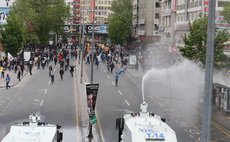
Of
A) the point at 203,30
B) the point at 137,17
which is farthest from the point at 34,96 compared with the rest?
the point at 137,17

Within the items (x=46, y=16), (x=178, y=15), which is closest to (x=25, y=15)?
(x=46, y=16)

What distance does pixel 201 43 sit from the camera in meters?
47.3

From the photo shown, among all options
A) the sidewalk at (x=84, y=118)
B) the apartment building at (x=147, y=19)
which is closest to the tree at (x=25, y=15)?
the apartment building at (x=147, y=19)

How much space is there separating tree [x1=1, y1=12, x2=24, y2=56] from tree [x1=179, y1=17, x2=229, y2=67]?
3476 centimetres

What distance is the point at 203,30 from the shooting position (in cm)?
4672

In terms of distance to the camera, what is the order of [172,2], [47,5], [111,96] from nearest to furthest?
1. [111,96]
2. [172,2]
3. [47,5]

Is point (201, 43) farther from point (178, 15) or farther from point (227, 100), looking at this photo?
point (178, 15)

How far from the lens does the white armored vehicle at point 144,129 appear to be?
16.9m

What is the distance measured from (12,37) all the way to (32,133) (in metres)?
61.1

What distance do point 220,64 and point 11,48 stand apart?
3743 centimetres

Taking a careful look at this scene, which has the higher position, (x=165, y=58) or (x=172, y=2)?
(x=172, y=2)

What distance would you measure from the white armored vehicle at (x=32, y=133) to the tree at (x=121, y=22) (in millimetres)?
110106

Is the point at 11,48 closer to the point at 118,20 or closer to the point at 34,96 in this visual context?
the point at 34,96

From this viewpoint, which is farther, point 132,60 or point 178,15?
point 178,15
